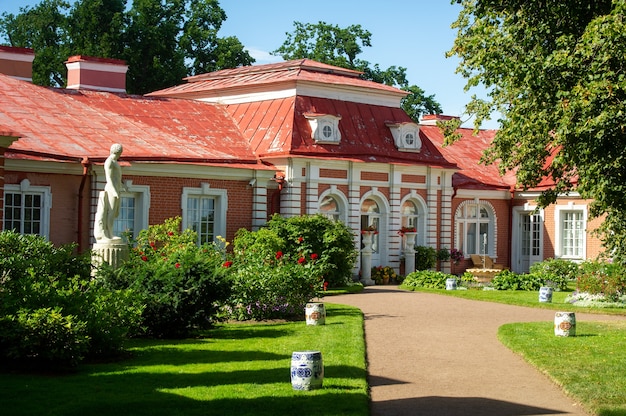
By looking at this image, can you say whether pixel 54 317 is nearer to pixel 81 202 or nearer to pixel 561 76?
pixel 561 76

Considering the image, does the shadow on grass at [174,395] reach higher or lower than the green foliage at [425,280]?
lower

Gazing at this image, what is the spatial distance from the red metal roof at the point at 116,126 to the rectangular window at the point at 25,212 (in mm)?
982

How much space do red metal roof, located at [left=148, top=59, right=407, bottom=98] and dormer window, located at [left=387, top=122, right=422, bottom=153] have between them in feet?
4.12

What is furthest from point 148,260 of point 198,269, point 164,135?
point 164,135

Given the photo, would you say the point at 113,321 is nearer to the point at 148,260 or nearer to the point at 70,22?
the point at 148,260

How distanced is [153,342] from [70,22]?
Result: 33.6 metres

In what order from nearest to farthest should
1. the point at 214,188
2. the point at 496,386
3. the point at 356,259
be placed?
the point at 496,386 → the point at 214,188 → the point at 356,259

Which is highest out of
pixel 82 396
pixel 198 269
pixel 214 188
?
pixel 214 188

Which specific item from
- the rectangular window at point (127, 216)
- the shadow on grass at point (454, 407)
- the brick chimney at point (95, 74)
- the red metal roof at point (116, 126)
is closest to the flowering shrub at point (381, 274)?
the red metal roof at point (116, 126)

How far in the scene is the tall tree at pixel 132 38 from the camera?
1793 inches

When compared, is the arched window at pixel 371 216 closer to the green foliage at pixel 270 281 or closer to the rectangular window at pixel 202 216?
the rectangular window at pixel 202 216

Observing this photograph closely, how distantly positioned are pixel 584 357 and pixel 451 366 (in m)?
2.10

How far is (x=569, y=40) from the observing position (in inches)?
577

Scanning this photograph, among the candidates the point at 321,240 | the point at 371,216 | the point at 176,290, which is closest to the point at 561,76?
the point at 176,290
